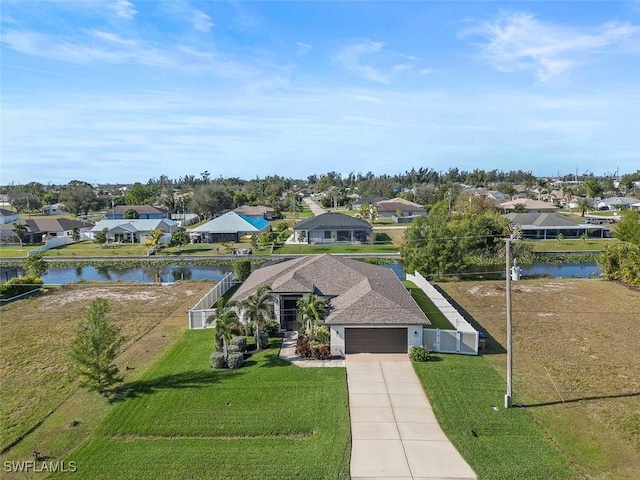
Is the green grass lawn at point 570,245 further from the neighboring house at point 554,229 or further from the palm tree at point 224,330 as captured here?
the palm tree at point 224,330

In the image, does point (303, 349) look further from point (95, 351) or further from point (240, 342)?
point (95, 351)

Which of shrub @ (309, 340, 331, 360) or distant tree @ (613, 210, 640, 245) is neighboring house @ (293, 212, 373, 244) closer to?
distant tree @ (613, 210, 640, 245)

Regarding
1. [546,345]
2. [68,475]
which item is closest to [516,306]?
[546,345]

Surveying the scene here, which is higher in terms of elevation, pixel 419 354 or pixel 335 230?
pixel 335 230

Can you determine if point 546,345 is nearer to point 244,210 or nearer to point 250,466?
point 250,466

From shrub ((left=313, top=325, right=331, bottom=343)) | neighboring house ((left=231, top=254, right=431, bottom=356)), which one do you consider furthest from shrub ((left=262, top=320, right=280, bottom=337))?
shrub ((left=313, top=325, right=331, bottom=343))

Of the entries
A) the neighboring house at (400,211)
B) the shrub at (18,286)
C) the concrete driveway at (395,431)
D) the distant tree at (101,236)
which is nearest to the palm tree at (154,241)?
the distant tree at (101,236)

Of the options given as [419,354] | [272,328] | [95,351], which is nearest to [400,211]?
[272,328]
